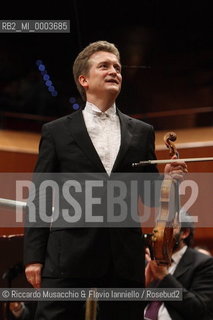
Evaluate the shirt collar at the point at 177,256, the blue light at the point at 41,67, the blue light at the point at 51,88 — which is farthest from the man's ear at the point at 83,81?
the blue light at the point at 51,88

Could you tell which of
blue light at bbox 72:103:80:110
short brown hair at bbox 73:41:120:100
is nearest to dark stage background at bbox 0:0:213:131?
blue light at bbox 72:103:80:110

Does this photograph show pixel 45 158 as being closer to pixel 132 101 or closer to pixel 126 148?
pixel 126 148

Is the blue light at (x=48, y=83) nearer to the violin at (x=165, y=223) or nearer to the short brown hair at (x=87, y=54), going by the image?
the short brown hair at (x=87, y=54)

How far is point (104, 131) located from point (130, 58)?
1.84 metres

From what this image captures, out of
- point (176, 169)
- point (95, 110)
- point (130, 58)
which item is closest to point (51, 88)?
point (130, 58)

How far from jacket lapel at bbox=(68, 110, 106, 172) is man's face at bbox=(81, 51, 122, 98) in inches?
4.2

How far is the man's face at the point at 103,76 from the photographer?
2.22 meters

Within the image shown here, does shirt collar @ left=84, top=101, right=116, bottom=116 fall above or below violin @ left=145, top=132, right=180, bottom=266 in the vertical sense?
above

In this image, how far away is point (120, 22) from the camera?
4.40m

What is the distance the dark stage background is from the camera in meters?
4.19

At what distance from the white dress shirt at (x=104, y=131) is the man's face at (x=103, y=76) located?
58mm

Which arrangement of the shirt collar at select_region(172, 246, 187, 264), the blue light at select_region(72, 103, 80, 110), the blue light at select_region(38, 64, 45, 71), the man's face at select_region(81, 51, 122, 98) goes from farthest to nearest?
the blue light at select_region(38, 64, 45, 71) → the blue light at select_region(72, 103, 80, 110) → the shirt collar at select_region(172, 246, 187, 264) → the man's face at select_region(81, 51, 122, 98)

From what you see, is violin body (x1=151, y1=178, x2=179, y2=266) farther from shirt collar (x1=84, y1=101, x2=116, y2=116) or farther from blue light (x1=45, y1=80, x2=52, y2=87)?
blue light (x1=45, y1=80, x2=52, y2=87)

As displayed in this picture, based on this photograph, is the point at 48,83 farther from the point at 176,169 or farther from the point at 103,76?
the point at 176,169
